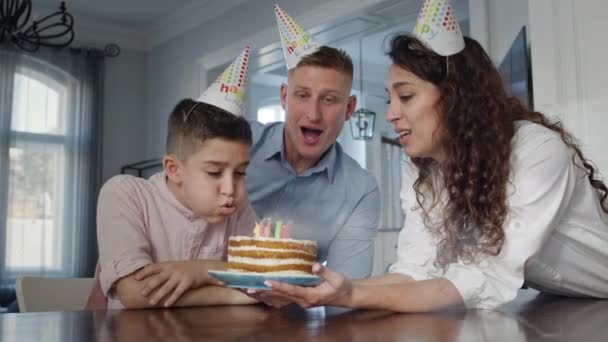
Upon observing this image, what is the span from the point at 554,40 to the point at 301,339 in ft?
6.99

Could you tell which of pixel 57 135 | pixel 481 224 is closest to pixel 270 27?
pixel 57 135

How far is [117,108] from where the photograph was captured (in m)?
6.43

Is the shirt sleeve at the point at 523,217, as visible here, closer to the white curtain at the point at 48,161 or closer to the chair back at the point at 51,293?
the chair back at the point at 51,293

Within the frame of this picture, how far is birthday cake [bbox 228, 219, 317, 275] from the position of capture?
1109 mm

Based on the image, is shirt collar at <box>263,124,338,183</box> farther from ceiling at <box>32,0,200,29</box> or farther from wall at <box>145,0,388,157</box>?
ceiling at <box>32,0,200,29</box>

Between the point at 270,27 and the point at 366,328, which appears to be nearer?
the point at 366,328

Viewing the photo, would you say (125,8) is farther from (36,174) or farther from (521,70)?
(521,70)

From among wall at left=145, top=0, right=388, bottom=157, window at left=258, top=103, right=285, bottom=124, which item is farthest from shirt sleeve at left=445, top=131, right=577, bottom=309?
window at left=258, top=103, right=285, bottom=124

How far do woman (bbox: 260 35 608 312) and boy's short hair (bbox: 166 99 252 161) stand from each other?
41 centimetres

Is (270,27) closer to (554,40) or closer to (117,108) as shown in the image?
(117,108)

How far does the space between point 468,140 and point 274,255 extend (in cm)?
56

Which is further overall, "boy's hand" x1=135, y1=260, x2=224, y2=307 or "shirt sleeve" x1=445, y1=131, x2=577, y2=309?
"boy's hand" x1=135, y1=260, x2=224, y2=307

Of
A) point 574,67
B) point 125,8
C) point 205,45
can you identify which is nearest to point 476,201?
point 574,67

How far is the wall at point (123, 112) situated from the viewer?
6.35m
